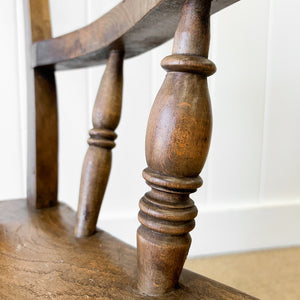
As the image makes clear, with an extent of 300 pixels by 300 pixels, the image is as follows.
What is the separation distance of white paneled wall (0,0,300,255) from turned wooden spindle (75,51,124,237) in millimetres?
429

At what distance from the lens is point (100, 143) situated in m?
0.42

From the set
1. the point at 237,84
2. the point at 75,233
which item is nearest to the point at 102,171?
the point at 75,233

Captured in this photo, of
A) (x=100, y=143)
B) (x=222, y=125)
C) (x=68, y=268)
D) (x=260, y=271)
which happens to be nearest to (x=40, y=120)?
(x=100, y=143)

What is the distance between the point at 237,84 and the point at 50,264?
0.73 m

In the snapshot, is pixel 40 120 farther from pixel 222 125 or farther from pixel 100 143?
pixel 222 125

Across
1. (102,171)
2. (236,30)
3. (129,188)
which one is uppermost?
(236,30)

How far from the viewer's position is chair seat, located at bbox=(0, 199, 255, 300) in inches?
11.4

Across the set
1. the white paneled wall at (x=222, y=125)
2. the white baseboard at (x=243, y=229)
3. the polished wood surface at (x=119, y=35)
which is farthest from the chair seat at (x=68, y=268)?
the white baseboard at (x=243, y=229)

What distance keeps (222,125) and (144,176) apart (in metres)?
0.69

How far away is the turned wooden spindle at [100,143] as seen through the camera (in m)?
0.41

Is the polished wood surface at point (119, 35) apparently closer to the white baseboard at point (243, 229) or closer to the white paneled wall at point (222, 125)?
the white paneled wall at point (222, 125)

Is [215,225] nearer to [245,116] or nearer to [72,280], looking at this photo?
[245,116]

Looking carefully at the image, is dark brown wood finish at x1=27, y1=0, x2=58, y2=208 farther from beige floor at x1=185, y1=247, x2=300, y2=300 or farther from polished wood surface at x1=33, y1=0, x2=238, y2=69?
beige floor at x1=185, y1=247, x2=300, y2=300

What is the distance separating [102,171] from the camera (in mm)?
424
